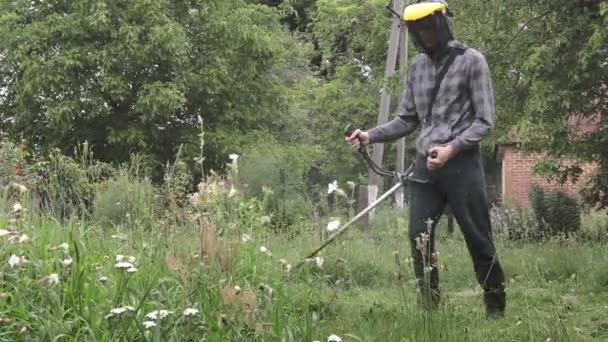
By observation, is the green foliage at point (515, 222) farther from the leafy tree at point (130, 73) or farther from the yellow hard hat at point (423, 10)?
the yellow hard hat at point (423, 10)

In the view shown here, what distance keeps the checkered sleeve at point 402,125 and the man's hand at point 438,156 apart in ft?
2.24

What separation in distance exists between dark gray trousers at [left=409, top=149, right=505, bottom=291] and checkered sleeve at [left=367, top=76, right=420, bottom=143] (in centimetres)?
A: 33

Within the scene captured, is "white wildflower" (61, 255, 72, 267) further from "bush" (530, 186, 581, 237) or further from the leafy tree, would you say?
the leafy tree

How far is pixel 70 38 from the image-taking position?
1688cm

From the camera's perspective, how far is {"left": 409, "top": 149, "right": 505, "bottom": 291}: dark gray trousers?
164 inches

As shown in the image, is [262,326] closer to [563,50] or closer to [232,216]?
[232,216]

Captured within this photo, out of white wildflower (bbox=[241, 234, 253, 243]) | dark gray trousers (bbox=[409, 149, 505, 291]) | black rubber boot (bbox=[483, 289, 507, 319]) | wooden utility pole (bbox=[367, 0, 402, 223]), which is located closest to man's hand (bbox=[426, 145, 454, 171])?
dark gray trousers (bbox=[409, 149, 505, 291])

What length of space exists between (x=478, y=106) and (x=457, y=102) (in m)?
0.14

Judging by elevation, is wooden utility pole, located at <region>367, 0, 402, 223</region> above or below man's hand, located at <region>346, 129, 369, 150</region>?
below

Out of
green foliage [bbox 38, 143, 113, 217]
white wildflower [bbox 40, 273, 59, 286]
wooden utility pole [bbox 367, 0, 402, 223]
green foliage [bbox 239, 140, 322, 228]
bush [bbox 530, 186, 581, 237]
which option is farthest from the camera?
wooden utility pole [bbox 367, 0, 402, 223]

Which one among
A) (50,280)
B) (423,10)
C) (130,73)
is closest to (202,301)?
(50,280)

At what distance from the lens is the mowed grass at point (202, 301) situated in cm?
321

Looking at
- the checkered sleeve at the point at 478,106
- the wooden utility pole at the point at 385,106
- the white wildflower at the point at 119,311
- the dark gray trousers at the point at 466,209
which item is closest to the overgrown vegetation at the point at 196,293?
the white wildflower at the point at 119,311

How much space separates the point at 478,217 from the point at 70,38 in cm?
1437
